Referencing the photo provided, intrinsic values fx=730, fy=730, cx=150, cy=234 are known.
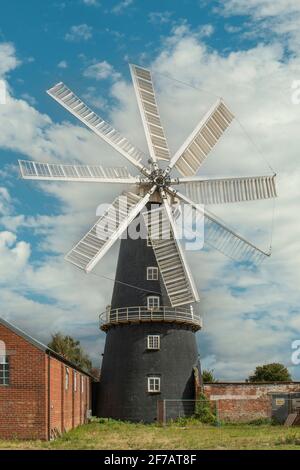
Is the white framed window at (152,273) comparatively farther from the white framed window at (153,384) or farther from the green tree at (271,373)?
the green tree at (271,373)

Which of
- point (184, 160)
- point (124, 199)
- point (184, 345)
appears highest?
point (184, 160)

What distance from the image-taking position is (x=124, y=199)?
121 ft

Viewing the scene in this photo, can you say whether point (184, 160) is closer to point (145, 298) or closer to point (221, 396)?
point (145, 298)

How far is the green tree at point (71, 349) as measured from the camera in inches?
2785

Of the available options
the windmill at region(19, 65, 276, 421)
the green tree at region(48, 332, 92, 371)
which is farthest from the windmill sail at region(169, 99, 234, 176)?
the green tree at region(48, 332, 92, 371)

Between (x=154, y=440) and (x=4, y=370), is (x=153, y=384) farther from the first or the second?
(x=4, y=370)

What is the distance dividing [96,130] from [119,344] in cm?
1181

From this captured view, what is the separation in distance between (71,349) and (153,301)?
3478 centimetres

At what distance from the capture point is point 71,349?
→ 72.8 metres

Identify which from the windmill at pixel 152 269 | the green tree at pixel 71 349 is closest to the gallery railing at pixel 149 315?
the windmill at pixel 152 269

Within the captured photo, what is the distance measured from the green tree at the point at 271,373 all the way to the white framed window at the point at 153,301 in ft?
115

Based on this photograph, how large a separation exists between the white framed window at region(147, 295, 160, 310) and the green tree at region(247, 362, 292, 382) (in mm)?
34910
